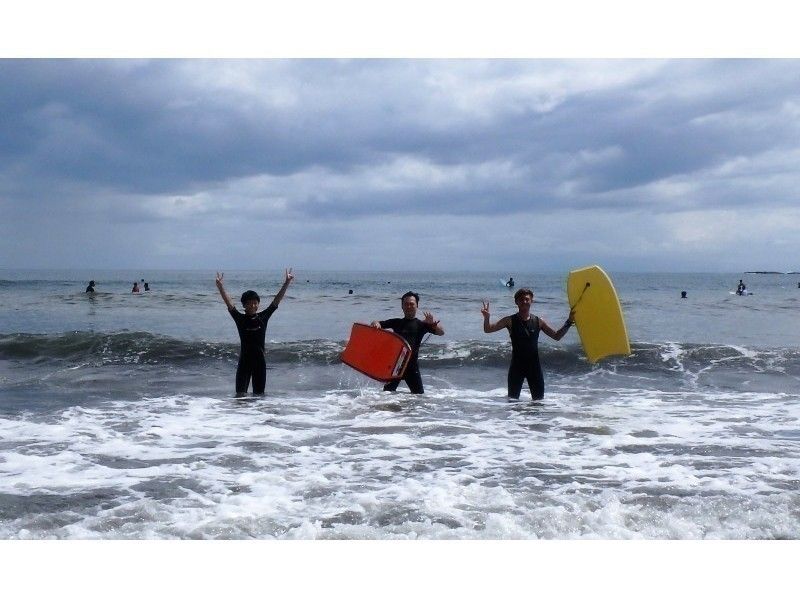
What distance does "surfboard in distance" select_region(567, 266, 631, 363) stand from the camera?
10.2m

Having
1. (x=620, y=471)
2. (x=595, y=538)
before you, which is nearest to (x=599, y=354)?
(x=620, y=471)

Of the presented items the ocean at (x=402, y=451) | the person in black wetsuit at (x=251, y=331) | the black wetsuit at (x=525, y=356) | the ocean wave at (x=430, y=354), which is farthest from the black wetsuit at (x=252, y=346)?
the ocean wave at (x=430, y=354)

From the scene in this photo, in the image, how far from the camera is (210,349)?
53.2ft

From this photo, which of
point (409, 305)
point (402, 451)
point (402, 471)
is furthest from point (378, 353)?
point (402, 471)

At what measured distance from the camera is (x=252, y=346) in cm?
969

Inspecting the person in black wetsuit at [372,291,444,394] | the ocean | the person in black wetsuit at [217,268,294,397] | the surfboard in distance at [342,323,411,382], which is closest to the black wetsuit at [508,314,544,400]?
the ocean

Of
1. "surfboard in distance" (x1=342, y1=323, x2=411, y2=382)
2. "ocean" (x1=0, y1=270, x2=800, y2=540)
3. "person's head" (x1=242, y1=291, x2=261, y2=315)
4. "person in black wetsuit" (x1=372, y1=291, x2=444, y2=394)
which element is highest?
"person's head" (x1=242, y1=291, x2=261, y2=315)

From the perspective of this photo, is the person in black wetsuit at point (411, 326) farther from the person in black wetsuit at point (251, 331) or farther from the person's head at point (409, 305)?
the person in black wetsuit at point (251, 331)

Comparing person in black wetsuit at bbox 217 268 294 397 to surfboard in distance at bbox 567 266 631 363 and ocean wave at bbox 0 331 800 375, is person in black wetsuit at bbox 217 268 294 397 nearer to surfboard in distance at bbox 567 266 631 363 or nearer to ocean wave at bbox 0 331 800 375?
surfboard in distance at bbox 567 266 631 363

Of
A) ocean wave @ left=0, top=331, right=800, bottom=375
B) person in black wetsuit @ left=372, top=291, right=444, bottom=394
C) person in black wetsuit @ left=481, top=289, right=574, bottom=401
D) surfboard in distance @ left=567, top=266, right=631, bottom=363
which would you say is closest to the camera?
person in black wetsuit @ left=481, top=289, right=574, bottom=401

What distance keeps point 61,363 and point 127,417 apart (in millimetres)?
7397

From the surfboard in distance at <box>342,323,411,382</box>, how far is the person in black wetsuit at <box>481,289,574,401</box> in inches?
49.1

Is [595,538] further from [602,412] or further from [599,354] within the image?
[599,354]

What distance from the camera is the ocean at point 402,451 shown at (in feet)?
16.1
